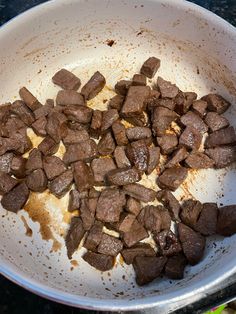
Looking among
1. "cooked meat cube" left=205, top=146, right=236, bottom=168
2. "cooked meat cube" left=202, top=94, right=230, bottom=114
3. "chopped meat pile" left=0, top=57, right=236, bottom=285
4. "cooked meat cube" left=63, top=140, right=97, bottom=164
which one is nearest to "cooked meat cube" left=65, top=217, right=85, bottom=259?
"chopped meat pile" left=0, top=57, right=236, bottom=285

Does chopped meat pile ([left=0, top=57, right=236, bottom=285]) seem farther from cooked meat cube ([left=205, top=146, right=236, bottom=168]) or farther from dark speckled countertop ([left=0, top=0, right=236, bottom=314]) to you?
dark speckled countertop ([left=0, top=0, right=236, bottom=314])

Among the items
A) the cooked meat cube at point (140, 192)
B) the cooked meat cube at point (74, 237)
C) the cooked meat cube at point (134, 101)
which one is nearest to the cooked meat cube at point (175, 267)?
the cooked meat cube at point (140, 192)

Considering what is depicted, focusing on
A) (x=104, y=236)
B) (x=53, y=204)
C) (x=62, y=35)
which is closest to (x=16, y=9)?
(x=62, y=35)

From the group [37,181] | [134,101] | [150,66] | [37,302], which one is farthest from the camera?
[150,66]

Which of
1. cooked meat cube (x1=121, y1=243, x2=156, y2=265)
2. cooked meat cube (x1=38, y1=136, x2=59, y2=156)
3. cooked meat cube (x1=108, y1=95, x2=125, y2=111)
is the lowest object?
cooked meat cube (x1=121, y1=243, x2=156, y2=265)

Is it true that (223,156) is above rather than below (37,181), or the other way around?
below

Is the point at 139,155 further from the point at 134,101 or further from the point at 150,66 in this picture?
the point at 150,66

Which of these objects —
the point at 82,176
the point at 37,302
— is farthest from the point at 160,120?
the point at 37,302
